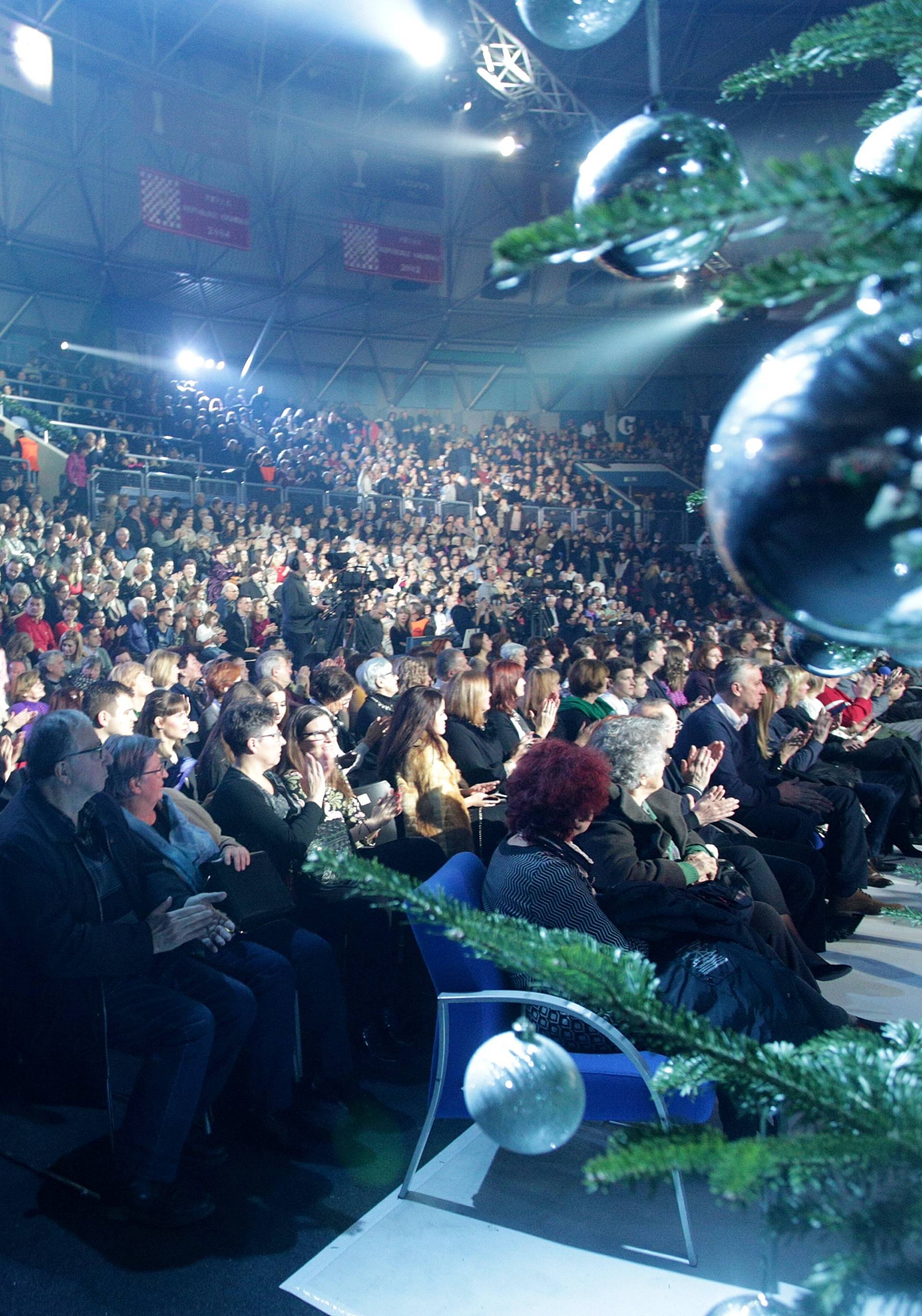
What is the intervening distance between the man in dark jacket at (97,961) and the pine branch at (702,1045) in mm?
1982

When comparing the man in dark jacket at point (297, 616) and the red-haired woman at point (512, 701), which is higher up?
the man in dark jacket at point (297, 616)

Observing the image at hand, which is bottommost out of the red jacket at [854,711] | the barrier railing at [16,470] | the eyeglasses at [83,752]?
the eyeglasses at [83,752]

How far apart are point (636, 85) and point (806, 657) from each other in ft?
69.2

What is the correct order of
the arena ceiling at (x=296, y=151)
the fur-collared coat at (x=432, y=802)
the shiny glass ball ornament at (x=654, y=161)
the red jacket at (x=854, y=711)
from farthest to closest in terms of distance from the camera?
the arena ceiling at (x=296, y=151), the red jacket at (x=854, y=711), the fur-collared coat at (x=432, y=802), the shiny glass ball ornament at (x=654, y=161)

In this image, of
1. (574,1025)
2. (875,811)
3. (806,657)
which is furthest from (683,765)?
(806,657)

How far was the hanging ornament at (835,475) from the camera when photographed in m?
0.48

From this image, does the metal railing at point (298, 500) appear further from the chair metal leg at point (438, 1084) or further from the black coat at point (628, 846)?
the chair metal leg at point (438, 1084)

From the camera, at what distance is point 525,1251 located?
2.40 meters

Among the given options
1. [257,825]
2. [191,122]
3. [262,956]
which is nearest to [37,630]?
[257,825]

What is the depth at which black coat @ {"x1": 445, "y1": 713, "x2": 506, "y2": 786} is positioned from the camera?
4898mm

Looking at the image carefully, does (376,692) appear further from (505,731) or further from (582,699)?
(582,699)

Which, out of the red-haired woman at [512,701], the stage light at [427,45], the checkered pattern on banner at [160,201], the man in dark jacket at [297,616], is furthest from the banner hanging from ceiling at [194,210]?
the red-haired woman at [512,701]

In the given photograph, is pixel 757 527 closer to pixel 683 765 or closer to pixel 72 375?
pixel 683 765

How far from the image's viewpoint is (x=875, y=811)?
19.1 ft
